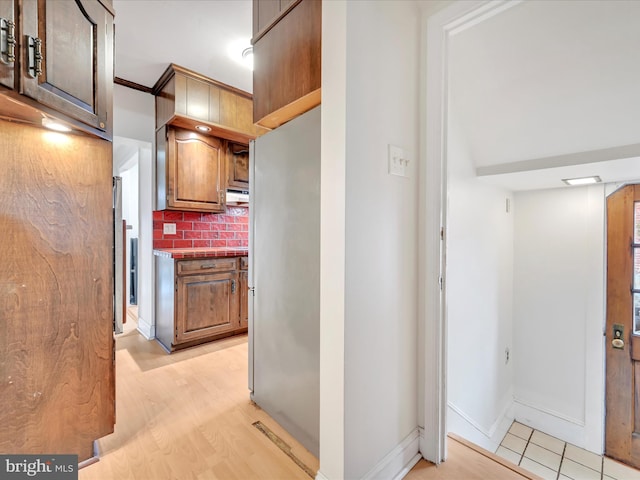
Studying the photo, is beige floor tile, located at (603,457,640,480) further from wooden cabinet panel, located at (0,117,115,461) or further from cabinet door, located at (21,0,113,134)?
cabinet door, located at (21,0,113,134)

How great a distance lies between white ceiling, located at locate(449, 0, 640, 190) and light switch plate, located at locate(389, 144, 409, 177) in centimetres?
71

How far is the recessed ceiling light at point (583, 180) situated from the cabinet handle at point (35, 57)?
10.1ft

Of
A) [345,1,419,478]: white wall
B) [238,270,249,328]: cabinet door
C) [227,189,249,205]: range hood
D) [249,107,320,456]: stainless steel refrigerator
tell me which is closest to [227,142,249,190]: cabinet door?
[227,189,249,205]: range hood

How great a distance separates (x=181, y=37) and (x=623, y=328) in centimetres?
413

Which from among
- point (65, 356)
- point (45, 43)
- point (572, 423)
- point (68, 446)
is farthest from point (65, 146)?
point (572, 423)

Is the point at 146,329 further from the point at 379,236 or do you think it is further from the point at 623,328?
the point at 623,328

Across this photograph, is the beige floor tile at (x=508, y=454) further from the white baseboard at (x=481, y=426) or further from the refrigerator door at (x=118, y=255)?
the refrigerator door at (x=118, y=255)

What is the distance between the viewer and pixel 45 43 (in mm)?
992

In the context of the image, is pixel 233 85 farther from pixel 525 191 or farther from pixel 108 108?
pixel 525 191

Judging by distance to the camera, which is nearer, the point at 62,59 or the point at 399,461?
the point at 62,59

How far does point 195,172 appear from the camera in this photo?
9.48 feet

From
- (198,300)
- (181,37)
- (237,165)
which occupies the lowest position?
(198,300)

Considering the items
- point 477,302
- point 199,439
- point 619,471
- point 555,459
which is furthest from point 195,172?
point 619,471

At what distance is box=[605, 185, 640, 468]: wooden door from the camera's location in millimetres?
2217
